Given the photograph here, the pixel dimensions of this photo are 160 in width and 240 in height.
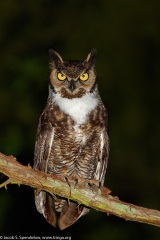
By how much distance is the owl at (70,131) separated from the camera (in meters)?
4.07

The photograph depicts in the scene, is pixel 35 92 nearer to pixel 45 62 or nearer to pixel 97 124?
pixel 45 62

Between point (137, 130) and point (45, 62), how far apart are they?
1476 millimetres

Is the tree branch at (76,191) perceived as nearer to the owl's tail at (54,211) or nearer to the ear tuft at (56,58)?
the owl's tail at (54,211)

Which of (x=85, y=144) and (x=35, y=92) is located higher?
(x=35, y=92)

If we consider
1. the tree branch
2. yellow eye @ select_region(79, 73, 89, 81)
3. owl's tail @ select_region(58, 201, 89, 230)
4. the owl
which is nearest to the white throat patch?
the owl

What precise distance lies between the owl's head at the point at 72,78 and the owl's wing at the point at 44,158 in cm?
30

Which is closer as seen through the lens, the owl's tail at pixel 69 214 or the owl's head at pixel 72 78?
the owl's head at pixel 72 78

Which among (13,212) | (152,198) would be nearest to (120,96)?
(152,198)

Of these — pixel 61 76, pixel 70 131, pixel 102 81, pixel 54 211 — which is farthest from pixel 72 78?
pixel 102 81

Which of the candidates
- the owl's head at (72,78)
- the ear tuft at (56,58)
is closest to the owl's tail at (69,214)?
the owl's head at (72,78)

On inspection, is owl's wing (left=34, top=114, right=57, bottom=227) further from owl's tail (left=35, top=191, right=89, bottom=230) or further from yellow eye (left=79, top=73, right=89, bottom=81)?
yellow eye (left=79, top=73, right=89, bottom=81)

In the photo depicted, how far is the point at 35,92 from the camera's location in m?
6.29

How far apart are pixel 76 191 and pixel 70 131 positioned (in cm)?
58

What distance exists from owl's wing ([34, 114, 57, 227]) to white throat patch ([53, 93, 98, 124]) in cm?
18
